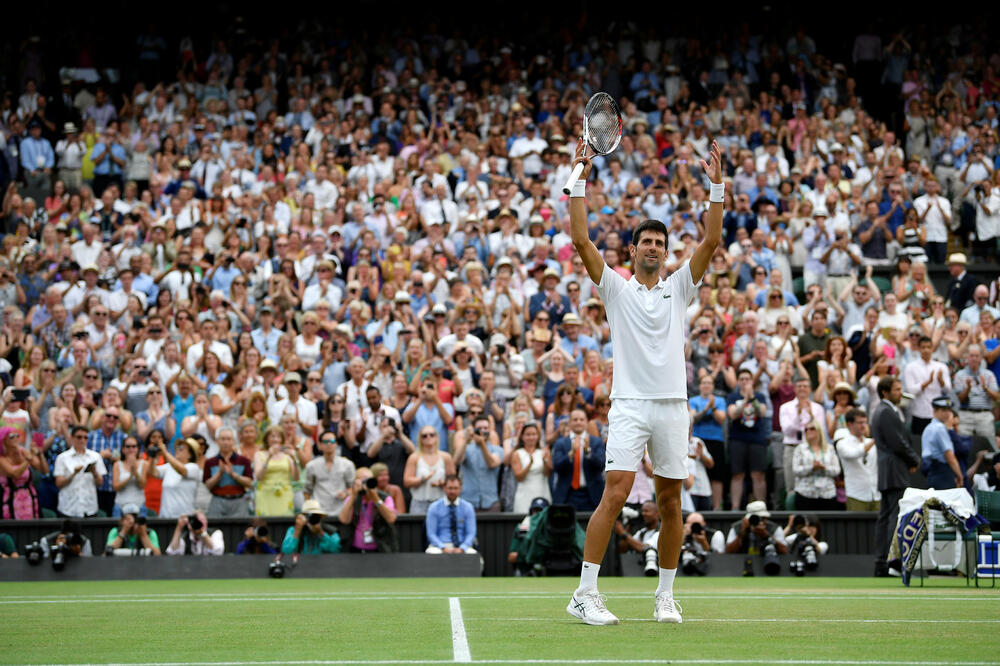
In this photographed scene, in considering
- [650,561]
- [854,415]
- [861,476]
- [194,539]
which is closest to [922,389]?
[861,476]

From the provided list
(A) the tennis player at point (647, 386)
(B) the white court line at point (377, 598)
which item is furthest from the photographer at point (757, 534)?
(A) the tennis player at point (647, 386)

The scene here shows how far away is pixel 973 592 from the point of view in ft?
35.2

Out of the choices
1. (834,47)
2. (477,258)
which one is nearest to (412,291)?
(477,258)

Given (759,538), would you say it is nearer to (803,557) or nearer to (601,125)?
(803,557)

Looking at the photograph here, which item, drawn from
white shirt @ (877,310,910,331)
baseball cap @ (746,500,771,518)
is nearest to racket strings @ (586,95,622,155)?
baseball cap @ (746,500,771,518)

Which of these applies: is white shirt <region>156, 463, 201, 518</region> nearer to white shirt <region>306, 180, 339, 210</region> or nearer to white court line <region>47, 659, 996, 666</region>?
white shirt <region>306, 180, 339, 210</region>

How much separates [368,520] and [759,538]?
14.7 ft

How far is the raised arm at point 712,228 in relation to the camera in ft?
24.8

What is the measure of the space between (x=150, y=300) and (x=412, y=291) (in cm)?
398

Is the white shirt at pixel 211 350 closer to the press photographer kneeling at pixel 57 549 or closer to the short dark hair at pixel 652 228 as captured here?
the press photographer kneeling at pixel 57 549

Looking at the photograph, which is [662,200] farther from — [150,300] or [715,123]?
[150,300]

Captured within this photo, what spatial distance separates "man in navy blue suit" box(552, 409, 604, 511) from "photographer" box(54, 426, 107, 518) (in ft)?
18.5

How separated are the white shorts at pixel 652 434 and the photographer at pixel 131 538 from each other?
30.7 feet

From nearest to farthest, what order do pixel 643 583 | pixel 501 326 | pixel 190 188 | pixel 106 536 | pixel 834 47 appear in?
pixel 643 583 < pixel 106 536 < pixel 501 326 < pixel 190 188 < pixel 834 47
